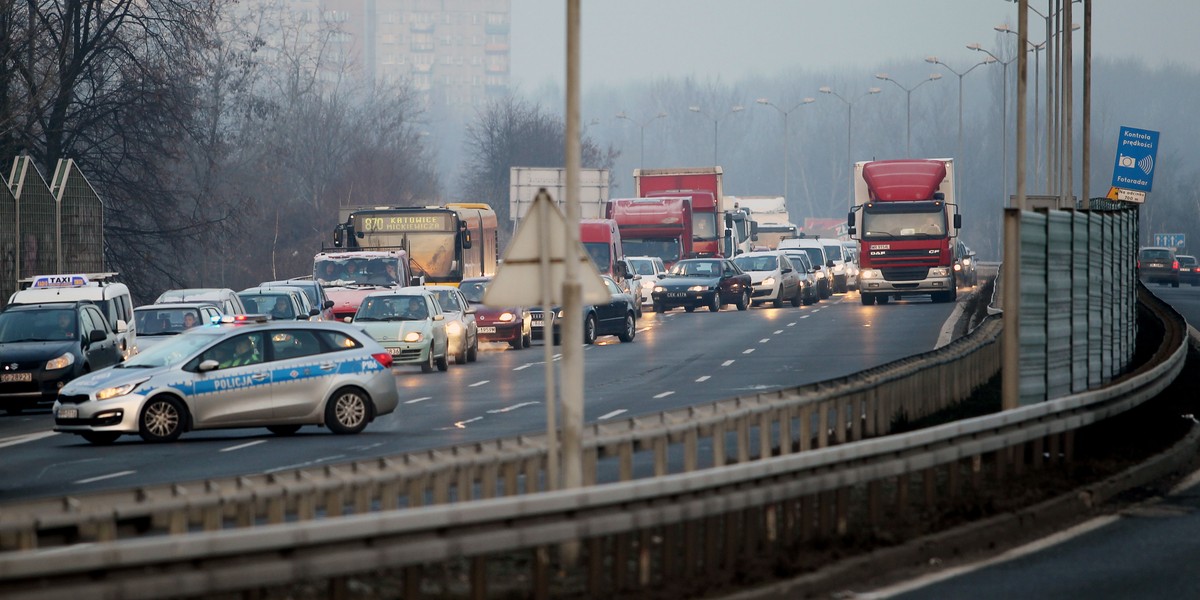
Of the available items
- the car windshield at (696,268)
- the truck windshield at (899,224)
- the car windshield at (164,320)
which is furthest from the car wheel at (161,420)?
the car windshield at (696,268)

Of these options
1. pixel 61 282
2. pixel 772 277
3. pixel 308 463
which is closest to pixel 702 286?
pixel 772 277

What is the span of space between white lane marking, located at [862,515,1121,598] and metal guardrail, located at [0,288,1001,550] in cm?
205

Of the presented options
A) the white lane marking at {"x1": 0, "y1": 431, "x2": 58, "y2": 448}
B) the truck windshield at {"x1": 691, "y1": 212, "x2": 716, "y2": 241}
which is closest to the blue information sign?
the truck windshield at {"x1": 691, "y1": 212, "x2": 716, "y2": 241}

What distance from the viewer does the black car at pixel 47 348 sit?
27203 mm

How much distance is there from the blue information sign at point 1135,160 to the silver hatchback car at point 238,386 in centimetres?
2785

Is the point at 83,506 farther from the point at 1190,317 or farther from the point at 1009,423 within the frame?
the point at 1190,317

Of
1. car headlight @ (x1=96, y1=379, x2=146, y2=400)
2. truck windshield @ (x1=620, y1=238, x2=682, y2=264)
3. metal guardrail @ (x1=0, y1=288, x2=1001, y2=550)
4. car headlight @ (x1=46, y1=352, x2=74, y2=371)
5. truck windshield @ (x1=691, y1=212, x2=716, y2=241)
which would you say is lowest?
car headlight @ (x1=46, y1=352, x2=74, y2=371)

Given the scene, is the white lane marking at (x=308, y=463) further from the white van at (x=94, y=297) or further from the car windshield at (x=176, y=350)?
the white van at (x=94, y=297)

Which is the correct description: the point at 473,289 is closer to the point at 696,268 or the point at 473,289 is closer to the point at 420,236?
the point at 420,236

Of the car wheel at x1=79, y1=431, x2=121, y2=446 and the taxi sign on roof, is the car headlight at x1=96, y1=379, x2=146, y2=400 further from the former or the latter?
the taxi sign on roof

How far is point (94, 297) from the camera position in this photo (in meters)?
30.3

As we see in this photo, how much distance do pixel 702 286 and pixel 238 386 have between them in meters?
34.0

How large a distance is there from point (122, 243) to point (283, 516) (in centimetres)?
4282

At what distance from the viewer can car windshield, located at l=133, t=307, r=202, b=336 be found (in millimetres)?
33819
